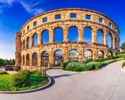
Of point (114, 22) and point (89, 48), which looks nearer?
point (89, 48)

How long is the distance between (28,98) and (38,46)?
26.9 m

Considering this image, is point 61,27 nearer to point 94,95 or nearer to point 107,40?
point 107,40

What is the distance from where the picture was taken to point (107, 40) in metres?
35.9

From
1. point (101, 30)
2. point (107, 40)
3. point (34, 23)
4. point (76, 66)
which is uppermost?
point (34, 23)

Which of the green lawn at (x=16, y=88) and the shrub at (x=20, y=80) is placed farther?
the shrub at (x=20, y=80)

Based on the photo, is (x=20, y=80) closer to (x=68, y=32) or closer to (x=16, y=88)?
(x=16, y=88)

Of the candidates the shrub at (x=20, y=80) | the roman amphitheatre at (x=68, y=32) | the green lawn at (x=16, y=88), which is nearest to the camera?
the green lawn at (x=16, y=88)

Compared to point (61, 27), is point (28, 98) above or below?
below

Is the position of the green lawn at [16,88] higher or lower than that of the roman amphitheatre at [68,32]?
lower

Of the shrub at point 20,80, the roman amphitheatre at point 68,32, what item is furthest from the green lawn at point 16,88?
the roman amphitheatre at point 68,32

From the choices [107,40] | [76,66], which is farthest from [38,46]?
[107,40]

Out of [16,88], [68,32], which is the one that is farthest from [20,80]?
[68,32]

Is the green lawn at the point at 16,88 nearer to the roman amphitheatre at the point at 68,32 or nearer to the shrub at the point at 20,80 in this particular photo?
the shrub at the point at 20,80

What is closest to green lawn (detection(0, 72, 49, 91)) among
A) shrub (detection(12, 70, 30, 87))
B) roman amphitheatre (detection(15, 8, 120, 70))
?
shrub (detection(12, 70, 30, 87))
